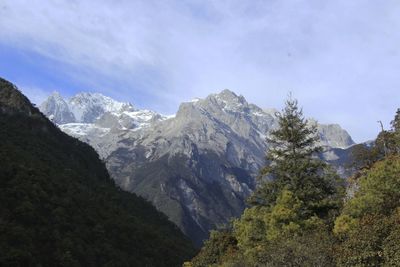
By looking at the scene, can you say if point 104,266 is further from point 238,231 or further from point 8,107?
point 8,107

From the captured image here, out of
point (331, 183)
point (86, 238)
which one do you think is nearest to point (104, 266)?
point (86, 238)

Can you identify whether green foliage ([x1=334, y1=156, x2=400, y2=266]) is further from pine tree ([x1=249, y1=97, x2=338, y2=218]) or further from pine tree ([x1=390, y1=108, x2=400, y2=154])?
pine tree ([x1=390, y1=108, x2=400, y2=154])

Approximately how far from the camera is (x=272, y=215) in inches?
1583

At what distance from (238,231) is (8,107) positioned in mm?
88509

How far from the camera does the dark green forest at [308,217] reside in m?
27.3

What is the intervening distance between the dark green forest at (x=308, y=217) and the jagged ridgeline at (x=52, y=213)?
2541 centimetres

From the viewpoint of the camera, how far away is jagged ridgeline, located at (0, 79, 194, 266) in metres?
68.0

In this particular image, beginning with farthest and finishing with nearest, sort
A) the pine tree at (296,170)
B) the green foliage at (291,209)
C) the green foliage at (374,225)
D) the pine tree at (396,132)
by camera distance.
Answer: the pine tree at (396,132)
the pine tree at (296,170)
the green foliage at (291,209)
the green foliage at (374,225)

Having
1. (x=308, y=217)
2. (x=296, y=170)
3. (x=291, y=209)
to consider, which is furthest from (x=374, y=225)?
(x=296, y=170)

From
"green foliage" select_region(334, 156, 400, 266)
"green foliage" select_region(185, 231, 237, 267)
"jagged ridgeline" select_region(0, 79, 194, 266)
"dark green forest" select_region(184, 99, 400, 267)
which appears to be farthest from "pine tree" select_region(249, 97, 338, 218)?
"jagged ridgeline" select_region(0, 79, 194, 266)

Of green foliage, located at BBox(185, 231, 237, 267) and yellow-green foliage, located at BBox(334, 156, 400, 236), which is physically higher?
yellow-green foliage, located at BBox(334, 156, 400, 236)

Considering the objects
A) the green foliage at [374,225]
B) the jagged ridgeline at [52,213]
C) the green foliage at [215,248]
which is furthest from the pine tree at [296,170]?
the jagged ridgeline at [52,213]

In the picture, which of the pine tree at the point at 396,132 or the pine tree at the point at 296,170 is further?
the pine tree at the point at 396,132

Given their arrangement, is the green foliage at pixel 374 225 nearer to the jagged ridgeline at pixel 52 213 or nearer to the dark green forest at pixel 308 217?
the dark green forest at pixel 308 217
